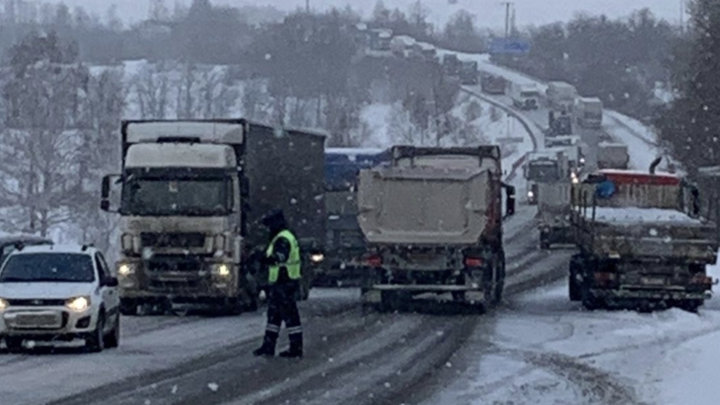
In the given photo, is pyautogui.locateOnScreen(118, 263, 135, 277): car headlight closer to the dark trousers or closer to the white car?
the white car

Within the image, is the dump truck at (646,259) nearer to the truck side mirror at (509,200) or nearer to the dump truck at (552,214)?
the truck side mirror at (509,200)

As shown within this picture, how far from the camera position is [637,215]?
32469 mm

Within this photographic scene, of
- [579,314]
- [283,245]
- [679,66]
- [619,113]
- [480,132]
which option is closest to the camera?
[283,245]

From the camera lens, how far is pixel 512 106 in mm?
146750

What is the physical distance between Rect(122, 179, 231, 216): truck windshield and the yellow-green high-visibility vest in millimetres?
8910

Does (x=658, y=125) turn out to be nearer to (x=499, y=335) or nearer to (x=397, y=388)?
(x=499, y=335)

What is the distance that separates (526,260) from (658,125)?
23.9 metres

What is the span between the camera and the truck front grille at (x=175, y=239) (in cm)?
3059

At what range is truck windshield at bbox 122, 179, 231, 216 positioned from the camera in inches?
1212

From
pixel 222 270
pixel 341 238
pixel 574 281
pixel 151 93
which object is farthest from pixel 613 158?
pixel 151 93

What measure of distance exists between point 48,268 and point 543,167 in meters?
54.0

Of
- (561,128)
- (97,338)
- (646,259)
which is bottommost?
(97,338)

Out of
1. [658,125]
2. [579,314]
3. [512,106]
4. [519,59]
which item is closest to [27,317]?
[579,314]

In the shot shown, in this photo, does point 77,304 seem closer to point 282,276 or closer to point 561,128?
point 282,276
